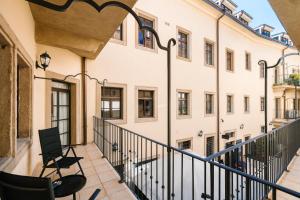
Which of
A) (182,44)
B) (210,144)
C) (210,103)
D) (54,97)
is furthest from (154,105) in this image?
(210,144)

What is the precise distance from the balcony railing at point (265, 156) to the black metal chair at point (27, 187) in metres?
1.74

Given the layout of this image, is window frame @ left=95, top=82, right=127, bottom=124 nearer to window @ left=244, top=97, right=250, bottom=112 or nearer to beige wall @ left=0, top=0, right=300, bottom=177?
beige wall @ left=0, top=0, right=300, bottom=177

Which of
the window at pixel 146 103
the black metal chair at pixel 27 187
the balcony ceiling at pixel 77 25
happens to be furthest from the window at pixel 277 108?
the black metal chair at pixel 27 187

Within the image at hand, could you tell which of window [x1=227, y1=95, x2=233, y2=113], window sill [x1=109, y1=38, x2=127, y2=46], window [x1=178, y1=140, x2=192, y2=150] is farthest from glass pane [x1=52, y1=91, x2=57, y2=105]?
window [x1=227, y1=95, x2=233, y2=113]

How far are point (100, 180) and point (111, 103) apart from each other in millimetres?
3853

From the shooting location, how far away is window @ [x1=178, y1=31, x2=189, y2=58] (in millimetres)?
9352

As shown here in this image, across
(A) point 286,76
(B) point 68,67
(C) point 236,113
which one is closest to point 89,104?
(B) point 68,67

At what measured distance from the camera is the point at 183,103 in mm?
9414

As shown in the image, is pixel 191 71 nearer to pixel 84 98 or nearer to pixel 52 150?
pixel 84 98

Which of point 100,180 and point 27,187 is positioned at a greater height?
point 27,187

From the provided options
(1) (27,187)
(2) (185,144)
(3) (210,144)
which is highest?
(1) (27,187)

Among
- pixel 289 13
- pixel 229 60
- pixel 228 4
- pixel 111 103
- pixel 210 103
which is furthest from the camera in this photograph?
pixel 228 4

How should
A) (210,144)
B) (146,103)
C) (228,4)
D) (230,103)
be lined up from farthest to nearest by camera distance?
(228,4) < (230,103) < (210,144) < (146,103)

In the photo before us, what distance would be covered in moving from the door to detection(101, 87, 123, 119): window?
1313mm
